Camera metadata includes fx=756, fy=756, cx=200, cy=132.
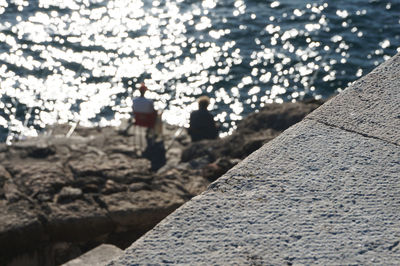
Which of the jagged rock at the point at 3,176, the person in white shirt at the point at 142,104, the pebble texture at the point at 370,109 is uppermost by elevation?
the pebble texture at the point at 370,109

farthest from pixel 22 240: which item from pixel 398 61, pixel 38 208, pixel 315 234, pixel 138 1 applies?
pixel 138 1

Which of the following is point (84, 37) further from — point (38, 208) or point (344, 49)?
point (38, 208)

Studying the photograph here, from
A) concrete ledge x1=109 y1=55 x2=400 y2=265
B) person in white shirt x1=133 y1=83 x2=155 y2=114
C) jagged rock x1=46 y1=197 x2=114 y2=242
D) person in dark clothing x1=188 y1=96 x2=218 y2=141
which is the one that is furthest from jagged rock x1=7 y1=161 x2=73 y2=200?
concrete ledge x1=109 y1=55 x2=400 y2=265

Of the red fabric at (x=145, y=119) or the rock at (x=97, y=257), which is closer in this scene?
the rock at (x=97, y=257)

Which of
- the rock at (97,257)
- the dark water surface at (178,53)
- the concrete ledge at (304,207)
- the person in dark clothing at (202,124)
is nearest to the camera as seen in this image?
the concrete ledge at (304,207)

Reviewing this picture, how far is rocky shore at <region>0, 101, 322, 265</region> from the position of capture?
714cm

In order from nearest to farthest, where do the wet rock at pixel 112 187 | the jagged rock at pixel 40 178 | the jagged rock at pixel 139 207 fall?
the jagged rock at pixel 139 207, the jagged rock at pixel 40 178, the wet rock at pixel 112 187

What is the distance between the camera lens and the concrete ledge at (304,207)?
7.39 ft

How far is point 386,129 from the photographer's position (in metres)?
2.82

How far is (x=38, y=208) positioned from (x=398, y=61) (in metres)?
4.82

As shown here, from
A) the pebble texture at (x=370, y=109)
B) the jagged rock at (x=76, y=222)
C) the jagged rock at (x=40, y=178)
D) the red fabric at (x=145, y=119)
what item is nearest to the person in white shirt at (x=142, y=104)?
the red fabric at (x=145, y=119)

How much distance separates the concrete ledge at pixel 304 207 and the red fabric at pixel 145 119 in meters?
9.32

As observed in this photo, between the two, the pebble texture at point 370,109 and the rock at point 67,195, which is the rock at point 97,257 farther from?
the pebble texture at point 370,109

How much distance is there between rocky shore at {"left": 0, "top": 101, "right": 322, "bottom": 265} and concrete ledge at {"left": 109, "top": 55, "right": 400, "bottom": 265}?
4.75 metres
